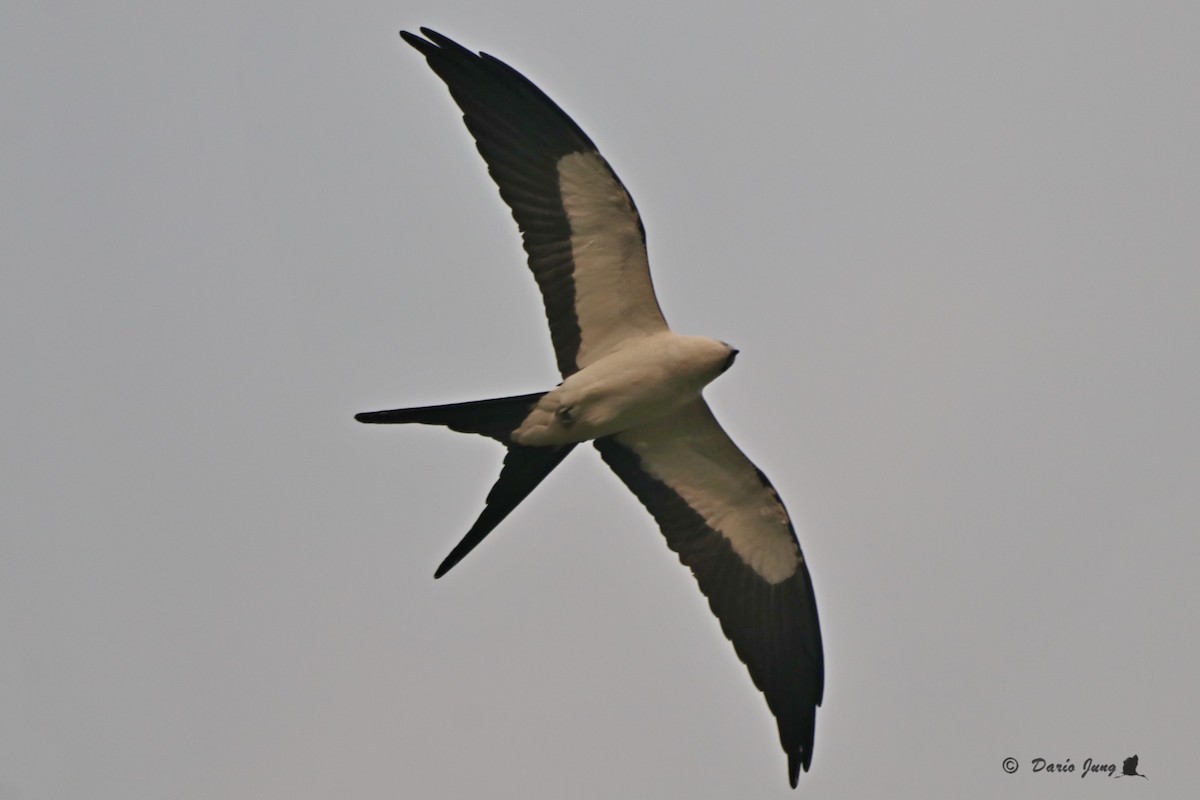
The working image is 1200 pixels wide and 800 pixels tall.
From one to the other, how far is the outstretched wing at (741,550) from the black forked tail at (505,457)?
0.97 metres

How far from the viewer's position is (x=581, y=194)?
9742 mm

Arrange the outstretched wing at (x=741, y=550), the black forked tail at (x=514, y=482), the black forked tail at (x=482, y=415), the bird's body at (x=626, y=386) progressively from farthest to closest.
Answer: the outstretched wing at (x=741, y=550), the bird's body at (x=626, y=386), the black forked tail at (x=514, y=482), the black forked tail at (x=482, y=415)

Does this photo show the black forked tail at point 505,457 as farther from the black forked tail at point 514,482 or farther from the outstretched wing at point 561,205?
the outstretched wing at point 561,205

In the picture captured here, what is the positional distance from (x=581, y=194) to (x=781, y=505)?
288 centimetres

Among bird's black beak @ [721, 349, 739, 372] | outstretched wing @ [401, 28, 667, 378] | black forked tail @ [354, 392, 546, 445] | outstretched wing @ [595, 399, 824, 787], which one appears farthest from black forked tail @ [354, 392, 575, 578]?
bird's black beak @ [721, 349, 739, 372]

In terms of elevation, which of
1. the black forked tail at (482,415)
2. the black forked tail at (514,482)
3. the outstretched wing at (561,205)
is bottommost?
the black forked tail at (514,482)

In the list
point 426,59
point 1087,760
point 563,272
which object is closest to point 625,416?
point 563,272

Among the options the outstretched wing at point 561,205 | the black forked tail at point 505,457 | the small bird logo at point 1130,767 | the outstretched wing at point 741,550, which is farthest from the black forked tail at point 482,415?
the small bird logo at point 1130,767

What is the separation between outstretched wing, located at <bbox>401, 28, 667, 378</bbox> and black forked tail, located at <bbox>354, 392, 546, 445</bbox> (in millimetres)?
575

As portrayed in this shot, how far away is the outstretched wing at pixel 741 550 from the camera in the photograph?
10461 mm

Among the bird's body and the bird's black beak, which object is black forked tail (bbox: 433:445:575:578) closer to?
the bird's body

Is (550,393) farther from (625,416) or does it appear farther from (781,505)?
(781,505)

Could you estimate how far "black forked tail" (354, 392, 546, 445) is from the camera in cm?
927

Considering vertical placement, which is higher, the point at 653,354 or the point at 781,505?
the point at 653,354
